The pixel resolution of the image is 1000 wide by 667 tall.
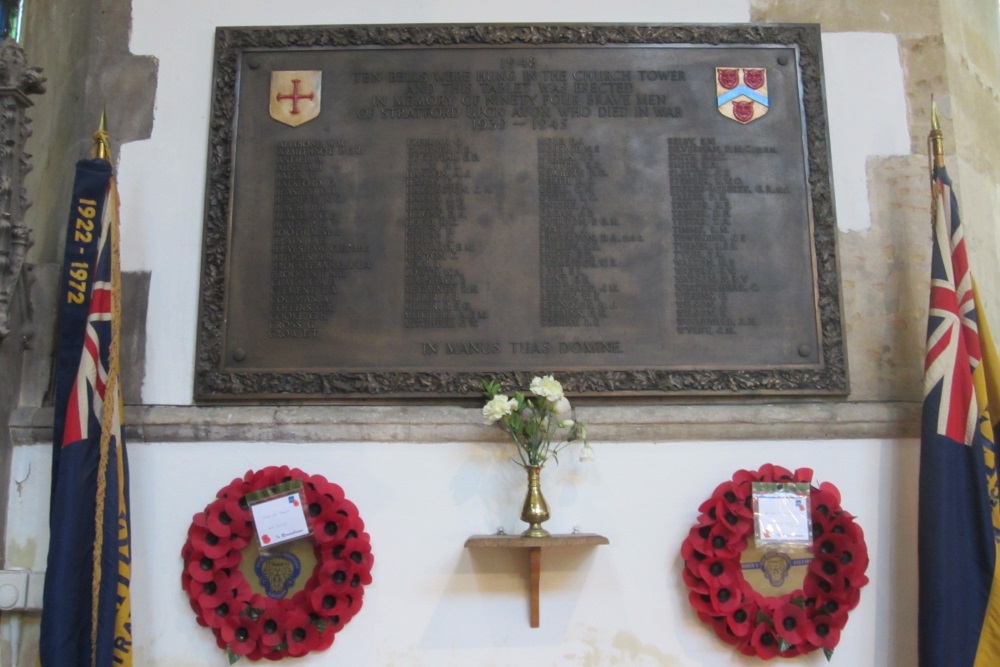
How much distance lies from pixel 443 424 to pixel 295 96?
5.59 ft

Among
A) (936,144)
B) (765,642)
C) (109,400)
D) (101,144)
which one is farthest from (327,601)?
(936,144)

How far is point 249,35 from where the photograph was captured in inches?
166

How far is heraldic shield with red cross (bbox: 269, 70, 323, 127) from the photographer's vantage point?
412cm

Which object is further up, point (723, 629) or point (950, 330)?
point (950, 330)

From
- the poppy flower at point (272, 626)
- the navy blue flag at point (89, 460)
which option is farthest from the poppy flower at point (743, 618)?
the navy blue flag at point (89, 460)

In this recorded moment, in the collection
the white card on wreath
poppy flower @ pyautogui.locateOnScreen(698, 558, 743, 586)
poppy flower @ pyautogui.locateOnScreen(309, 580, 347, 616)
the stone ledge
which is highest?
the stone ledge

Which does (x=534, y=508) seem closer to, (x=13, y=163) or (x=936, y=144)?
(x=936, y=144)

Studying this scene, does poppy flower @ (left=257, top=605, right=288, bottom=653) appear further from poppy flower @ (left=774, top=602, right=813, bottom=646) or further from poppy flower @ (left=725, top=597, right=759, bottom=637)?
poppy flower @ (left=774, top=602, right=813, bottom=646)

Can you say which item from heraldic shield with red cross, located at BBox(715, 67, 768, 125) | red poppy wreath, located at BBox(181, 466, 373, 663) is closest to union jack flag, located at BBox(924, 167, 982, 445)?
heraldic shield with red cross, located at BBox(715, 67, 768, 125)

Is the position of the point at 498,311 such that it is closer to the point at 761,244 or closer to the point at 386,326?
the point at 386,326

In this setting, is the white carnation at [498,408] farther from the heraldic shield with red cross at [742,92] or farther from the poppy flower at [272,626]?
the heraldic shield with red cross at [742,92]

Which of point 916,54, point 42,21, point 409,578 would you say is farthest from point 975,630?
point 42,21

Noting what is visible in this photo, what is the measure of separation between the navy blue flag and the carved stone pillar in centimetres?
21

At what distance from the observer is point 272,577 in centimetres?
363
